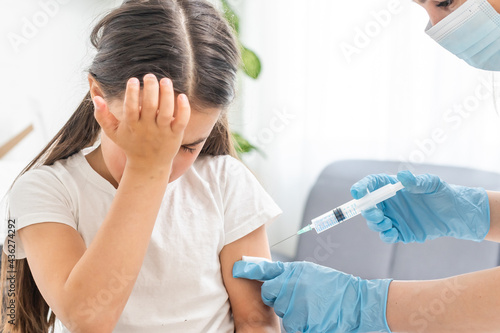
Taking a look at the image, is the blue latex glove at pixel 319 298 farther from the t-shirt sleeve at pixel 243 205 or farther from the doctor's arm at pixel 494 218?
the doctor's arm at pixel 494 218

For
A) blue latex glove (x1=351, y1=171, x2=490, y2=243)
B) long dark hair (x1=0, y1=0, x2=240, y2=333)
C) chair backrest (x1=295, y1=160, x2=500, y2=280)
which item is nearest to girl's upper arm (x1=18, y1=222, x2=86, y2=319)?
long dark hair (x1=0, y1=0, x2=240, y2=333)

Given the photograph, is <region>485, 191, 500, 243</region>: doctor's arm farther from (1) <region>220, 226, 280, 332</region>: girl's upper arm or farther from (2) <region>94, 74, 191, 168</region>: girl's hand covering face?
(2) <region>94, 74, 191, 168</region>: girl's hand covering face

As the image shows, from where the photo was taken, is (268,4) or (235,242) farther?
(268,4)

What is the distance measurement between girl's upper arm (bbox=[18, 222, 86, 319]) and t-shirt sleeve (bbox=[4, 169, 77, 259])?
0.02 meters

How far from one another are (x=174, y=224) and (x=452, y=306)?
0.66m

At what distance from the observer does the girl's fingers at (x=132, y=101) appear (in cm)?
84

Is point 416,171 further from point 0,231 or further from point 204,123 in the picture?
point 0,231

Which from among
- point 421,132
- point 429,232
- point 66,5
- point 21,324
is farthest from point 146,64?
point 66,5

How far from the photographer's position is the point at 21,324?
1264 millimetres

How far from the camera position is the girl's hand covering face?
853 millimetres

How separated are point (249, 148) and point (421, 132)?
3.09 feet

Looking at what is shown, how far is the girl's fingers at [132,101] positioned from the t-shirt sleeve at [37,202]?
13.5 inches

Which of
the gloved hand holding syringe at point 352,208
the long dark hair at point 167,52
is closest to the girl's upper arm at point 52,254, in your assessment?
the long dark hair at point 167,52

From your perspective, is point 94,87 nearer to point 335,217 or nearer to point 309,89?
point 335,217
